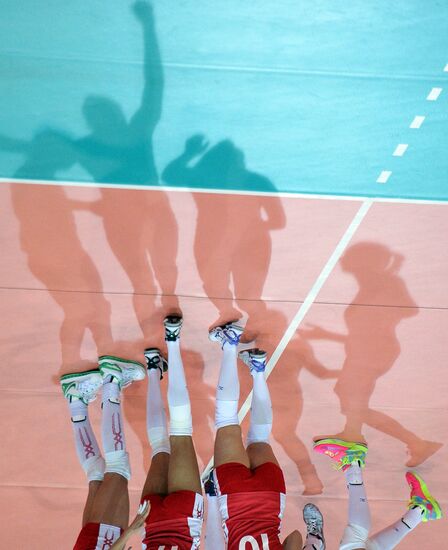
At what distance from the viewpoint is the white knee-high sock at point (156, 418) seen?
2.50 metres

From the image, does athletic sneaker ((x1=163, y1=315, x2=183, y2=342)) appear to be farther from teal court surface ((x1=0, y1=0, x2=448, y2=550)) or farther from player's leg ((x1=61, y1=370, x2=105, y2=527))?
player's leg ((x1=61, y1=370, x2=105, y2=527))

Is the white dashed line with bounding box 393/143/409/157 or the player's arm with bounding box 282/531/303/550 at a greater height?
the white dashed line with bounding box 393/143/409/157

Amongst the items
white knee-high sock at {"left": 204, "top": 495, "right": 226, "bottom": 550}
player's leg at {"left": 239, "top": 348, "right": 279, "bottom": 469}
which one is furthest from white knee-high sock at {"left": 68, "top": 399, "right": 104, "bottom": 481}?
player's leg at {"left": 239, "top": 348, "right": 279, "bottom": 469}

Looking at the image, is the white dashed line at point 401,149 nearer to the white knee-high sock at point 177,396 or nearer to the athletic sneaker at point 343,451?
the white knee-high sock at point 177,396

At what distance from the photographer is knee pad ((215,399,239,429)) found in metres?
2.43

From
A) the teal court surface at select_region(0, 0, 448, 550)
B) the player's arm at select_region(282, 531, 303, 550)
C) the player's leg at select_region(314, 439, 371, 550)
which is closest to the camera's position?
the player's arm at select_region(282, 531, 303, 550)

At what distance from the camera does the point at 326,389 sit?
2764 mm

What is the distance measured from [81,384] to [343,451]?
59.2 inches

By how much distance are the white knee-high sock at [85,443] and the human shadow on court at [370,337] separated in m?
1.25

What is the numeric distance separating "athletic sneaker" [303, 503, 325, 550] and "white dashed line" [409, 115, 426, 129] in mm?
2187

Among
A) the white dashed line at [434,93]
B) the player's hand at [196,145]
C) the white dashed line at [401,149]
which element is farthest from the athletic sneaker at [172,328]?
the white dashed line at [434,93]

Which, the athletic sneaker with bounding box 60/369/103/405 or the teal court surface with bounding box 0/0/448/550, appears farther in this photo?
the athletic sneaker with bounding box 60/369/103/405

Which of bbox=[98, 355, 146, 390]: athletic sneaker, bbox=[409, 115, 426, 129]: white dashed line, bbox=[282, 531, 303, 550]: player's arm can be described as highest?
bbox=[409, 115, 426, 129]: white dashed line

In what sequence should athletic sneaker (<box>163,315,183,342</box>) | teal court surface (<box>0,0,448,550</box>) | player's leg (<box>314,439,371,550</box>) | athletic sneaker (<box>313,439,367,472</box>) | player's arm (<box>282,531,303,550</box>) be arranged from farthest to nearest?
athletic sneaker (<box>313,439,367,472</box>) < player's leg (<box>314,439,371,550</box>) < athletic sneaker (<box>163,315,183,342</box>) < teal court surface (<box>0,0,448,550</box>) < player's arm (<box>282,531,303,550</box>)
